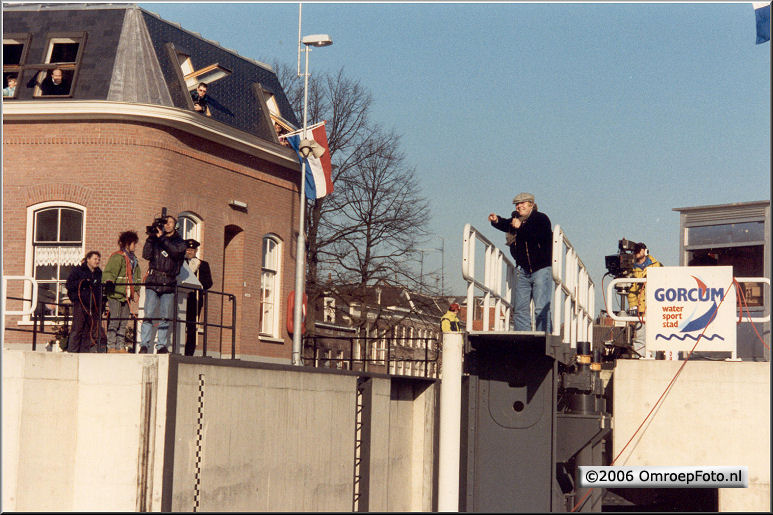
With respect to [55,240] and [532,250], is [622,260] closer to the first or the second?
[532,250]

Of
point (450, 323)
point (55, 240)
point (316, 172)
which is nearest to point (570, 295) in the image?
point (450, 323)

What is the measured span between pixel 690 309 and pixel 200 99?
13027mm

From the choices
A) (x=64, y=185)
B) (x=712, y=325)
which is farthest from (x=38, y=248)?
(x=712, y=325)

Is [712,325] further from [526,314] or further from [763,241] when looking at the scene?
[763,241]

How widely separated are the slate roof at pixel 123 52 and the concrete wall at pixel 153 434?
333 inches

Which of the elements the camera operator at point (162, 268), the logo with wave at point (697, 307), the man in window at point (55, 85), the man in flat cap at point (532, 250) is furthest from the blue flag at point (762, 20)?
the man in window at point (55, 85)

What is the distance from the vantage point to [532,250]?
42.4 ft

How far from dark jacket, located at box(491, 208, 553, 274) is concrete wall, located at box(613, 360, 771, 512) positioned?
1.90m

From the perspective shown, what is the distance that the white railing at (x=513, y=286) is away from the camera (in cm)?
1284

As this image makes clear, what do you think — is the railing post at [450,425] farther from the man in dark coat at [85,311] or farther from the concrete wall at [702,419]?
the man in dark coat at [85,311]

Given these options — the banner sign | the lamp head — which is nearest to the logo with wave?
the banner sign

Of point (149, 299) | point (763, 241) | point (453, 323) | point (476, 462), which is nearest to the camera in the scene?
point (476, 462)

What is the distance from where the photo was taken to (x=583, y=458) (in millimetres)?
13945

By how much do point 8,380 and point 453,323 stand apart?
9860 millimetres
